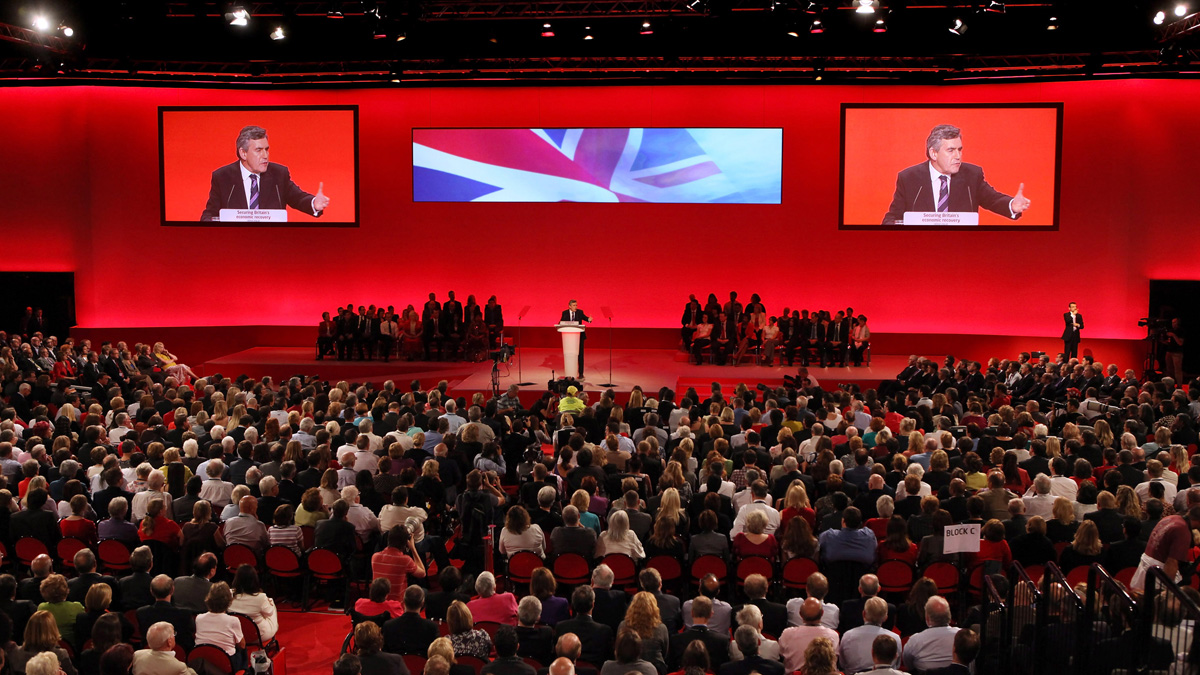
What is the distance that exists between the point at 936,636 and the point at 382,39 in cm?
1282

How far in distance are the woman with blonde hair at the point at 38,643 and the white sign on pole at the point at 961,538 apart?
527cm

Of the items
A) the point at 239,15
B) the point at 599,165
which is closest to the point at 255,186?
the point at 239,15

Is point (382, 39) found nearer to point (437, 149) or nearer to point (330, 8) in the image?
point (330, 8)

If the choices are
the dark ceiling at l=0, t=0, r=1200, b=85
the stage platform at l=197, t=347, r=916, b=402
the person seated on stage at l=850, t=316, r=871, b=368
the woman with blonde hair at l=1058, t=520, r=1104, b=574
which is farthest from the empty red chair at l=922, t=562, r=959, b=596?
the person seated on stage at l=850, t=316, r=871, b=368

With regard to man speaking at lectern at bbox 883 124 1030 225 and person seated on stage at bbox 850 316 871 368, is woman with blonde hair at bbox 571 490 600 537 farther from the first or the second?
man speaking at lectern at bbox 883 124 1030 225

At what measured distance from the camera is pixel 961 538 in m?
6.66

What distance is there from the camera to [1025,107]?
18969 millimetres

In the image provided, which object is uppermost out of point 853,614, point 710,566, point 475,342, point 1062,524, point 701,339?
point 701,339

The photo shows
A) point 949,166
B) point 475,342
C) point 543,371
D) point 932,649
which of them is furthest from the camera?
point 949,166

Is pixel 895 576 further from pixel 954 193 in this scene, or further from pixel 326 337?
pixel 954 193

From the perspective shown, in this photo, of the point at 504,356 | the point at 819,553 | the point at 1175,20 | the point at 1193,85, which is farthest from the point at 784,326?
the point at 819,553

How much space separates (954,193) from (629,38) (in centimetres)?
736

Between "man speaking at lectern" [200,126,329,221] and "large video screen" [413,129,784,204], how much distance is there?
231 cm

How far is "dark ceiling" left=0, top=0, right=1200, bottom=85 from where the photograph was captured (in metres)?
14.4
